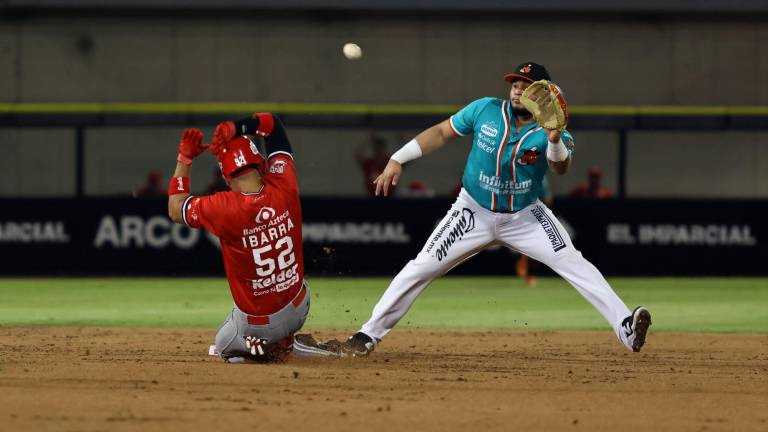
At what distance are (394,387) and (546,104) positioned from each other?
2.08 metres

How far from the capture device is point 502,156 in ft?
27.1

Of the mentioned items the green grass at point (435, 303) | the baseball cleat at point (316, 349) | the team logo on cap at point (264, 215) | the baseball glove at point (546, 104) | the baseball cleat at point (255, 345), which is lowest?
the green grass at point (435, 303)

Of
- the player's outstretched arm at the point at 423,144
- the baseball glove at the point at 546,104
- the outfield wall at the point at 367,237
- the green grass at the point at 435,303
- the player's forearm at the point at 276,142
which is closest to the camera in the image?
the baseball glove at the point at 546,104

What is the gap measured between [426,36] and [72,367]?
50.1 feet

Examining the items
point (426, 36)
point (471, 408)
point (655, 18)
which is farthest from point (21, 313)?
point (655, 18)

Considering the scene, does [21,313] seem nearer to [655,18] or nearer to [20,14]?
[20,14]

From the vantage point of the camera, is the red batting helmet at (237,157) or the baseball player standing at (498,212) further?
the baseball player standing at (498,212)

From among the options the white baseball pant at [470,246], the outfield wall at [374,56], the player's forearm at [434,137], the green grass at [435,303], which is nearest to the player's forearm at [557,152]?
the white baseball pant at [470,246]

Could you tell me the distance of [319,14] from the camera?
22.1m

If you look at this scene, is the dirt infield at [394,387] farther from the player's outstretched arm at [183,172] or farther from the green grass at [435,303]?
the green grass at [435,303]

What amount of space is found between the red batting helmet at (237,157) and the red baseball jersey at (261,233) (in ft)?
0.49

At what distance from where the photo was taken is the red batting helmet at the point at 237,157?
7645mm

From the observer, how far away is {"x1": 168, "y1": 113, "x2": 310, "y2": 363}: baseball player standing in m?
7.65

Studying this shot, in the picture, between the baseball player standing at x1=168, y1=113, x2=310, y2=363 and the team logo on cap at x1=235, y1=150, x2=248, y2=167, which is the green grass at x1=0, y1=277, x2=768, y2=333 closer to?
the baseball player standing at x1=168, y1=113, x2=310, y2=363
